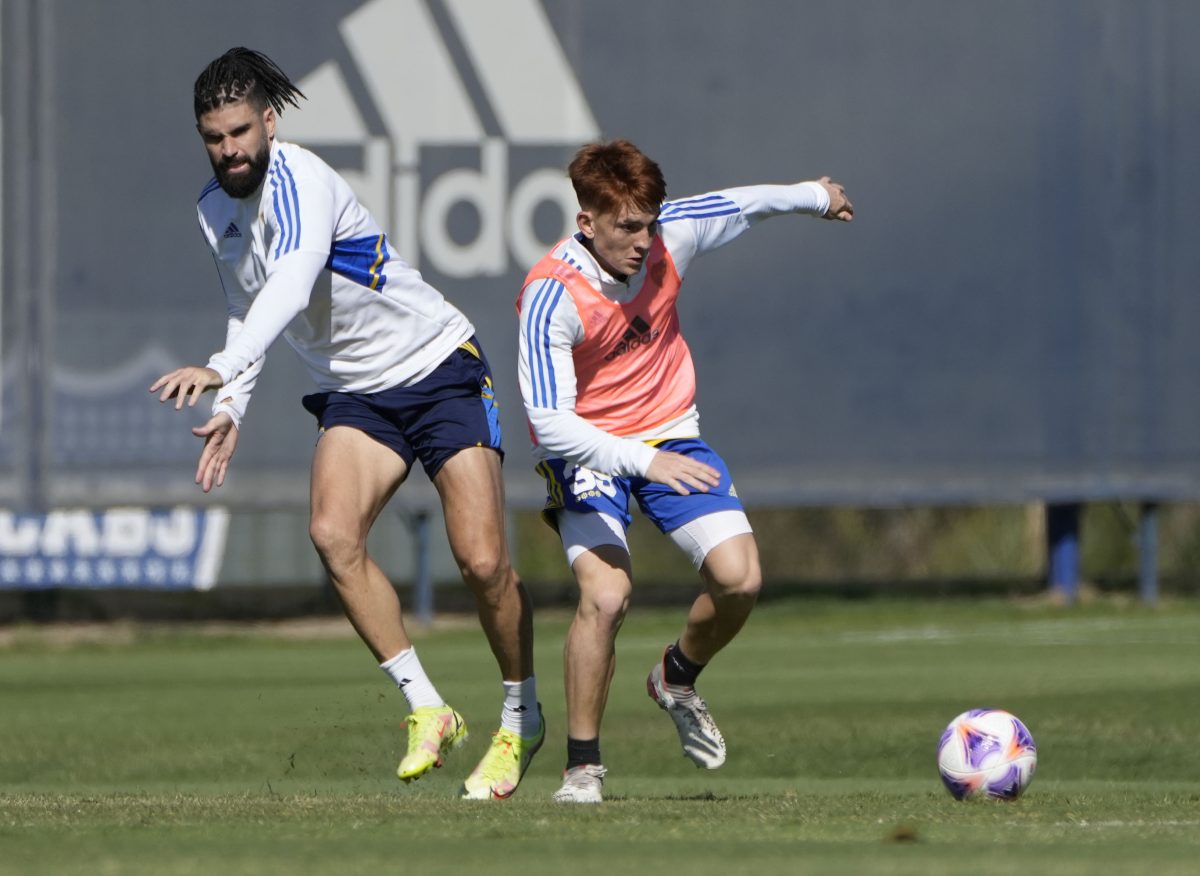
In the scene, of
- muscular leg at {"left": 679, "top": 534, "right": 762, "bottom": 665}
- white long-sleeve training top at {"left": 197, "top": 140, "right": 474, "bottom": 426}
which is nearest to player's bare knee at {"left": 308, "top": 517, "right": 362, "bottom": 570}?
white long-sleeve training top at {"left": 197, "top": 140, "right": 474, "bottom": 426}

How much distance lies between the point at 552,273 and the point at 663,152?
1087cm

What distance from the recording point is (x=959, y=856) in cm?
522

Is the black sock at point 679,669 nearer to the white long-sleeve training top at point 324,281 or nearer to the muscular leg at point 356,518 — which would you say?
the muscular leg at point 356,518

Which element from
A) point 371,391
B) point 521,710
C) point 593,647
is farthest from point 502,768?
point 371,391

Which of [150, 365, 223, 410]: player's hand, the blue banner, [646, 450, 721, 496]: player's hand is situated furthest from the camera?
the blue banner

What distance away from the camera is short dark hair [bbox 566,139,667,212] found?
7.14 metres

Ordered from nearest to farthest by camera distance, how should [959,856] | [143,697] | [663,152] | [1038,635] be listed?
1. [959,856]
2. [143,697]
3. [1038,635]
4. [663,152]

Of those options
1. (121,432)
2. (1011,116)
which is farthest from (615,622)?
(1011,116)

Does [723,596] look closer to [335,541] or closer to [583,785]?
[583,785]

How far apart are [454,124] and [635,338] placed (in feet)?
34.7

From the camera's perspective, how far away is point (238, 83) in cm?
701

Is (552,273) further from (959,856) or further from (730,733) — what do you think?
(730,733)

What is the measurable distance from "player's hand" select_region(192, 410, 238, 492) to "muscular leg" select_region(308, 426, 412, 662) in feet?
2.93

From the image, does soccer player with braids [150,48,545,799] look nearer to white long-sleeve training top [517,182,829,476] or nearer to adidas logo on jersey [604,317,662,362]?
white long-sleeve training top [517,182,829,476]
